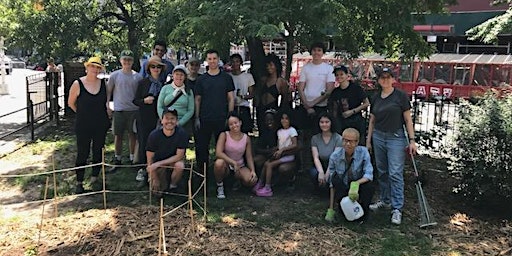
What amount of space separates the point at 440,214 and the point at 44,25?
344 inches

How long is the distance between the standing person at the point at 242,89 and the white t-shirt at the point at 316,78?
0.75 metres

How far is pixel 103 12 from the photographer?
1267cm

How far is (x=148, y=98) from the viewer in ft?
20.9

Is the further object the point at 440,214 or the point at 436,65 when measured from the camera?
the point at 436,65

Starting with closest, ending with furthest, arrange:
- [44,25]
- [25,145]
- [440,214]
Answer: [440,214] < [25,145] < [44,25]

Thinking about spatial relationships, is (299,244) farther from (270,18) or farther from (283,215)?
(270,18)

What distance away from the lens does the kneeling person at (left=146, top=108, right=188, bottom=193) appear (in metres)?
5.81

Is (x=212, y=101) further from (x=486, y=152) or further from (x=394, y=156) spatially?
(x=486, y=152)

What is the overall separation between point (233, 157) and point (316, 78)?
1591mm

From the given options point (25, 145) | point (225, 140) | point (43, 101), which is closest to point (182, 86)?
point (225, 140)

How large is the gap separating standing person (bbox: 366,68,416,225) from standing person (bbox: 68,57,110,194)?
3.26m

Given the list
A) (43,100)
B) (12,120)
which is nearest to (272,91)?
(43,100)

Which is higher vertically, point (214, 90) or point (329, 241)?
point (214, 90)

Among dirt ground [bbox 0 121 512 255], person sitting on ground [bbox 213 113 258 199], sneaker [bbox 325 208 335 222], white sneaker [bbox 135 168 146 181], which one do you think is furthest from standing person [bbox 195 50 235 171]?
sneaker [bbox 325 208 335 222]
